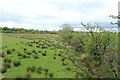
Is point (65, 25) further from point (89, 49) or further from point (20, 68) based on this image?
point (20, 68)

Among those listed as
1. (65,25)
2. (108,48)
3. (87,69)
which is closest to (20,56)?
(87,69)

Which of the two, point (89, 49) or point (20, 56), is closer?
point (89, 49)

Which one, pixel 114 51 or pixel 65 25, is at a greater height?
pixel 65 25

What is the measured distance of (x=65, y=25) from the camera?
39.8 meters

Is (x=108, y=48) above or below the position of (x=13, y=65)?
above

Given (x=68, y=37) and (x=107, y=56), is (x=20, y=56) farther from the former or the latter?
(x=68, y=37)

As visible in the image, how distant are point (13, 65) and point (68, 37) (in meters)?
23.1

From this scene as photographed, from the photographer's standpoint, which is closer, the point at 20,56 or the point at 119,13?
the point at 119,13

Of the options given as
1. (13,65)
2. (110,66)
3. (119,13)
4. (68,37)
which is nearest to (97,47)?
(110,66)

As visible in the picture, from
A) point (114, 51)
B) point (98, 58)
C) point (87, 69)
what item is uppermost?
point (114, 51)

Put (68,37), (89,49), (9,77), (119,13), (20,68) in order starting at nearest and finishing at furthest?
(9,77) → (119,13) → (20,68) → (89,49) → (68,37)

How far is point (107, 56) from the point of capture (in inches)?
590

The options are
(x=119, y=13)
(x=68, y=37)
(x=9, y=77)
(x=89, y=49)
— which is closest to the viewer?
(x=9, y=77)

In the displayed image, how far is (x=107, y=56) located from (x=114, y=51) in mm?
1023
